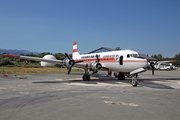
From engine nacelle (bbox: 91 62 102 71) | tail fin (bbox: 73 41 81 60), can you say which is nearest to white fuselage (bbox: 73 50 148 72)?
engine nacelle (bbox: 91 62 102 71)

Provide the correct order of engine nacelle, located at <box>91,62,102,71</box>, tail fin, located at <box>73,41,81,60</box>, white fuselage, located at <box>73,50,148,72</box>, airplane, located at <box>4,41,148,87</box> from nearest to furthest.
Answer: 1. airplane, located at <box>4,41,148,87</box>
2. white fuselage, located at <box>73,50,148,72</box>
3. engine nacelle, located at <box>91,62,102,71</box>
4. tail fin, located at <box>73,41,81,60</box>

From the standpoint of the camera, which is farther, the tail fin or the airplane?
the tail fin

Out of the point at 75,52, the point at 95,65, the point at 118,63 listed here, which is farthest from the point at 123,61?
the point at 75,52

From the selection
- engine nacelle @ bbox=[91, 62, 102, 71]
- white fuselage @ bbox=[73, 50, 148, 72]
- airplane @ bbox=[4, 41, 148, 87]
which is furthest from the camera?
engine nacelle @ bbox=[91, 62, 102, 71]

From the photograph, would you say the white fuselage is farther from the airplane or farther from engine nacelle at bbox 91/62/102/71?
engine nacelle at bbox 91/62/102/71

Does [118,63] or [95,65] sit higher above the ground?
[118,63]

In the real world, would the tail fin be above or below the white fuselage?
above

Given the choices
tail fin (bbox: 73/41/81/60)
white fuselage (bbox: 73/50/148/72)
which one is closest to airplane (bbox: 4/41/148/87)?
white fuselage (bbox: 73/50/148/72)

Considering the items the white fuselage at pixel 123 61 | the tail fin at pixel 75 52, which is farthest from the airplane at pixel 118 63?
the tail fin at pixel 75 52

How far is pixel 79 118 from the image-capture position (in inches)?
230

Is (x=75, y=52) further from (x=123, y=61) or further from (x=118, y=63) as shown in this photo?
(x=123, y=61)

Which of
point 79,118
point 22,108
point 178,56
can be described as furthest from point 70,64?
point 178,56

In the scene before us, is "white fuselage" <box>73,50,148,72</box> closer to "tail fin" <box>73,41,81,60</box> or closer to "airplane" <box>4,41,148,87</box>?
"airplane" <box>4,41,148,87</box>

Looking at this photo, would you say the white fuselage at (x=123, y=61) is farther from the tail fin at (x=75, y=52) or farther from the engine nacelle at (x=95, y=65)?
the tail fin at (x=75, y=52)
